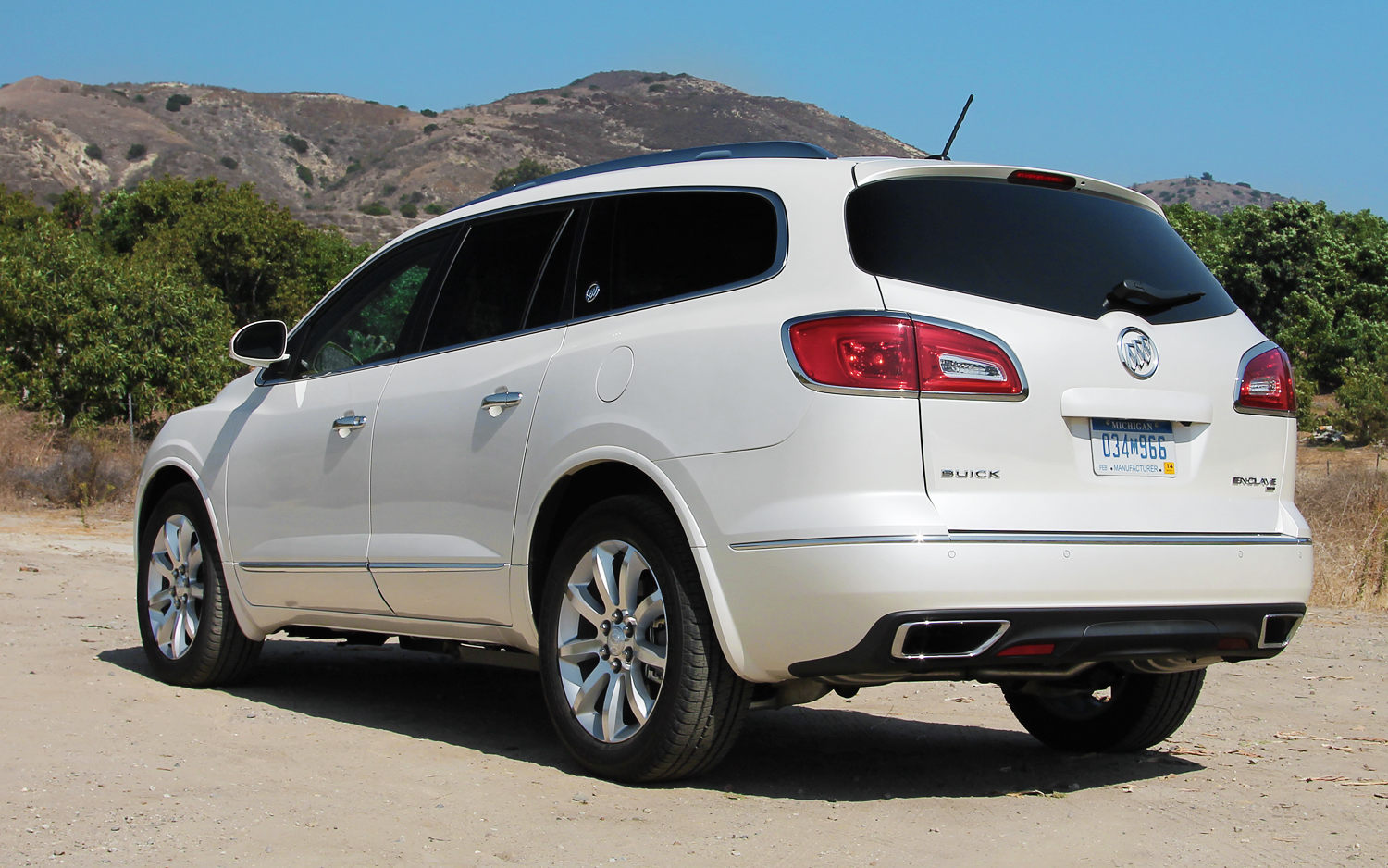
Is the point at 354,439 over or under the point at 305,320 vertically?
under

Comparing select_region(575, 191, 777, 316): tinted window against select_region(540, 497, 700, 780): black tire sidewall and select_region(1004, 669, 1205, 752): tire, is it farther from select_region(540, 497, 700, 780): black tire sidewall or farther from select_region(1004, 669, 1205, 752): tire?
select_region(1004, 669, 1205, 752): tire

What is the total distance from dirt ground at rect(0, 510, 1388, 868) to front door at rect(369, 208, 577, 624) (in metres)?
0.61

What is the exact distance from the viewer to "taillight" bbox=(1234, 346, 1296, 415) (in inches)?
169

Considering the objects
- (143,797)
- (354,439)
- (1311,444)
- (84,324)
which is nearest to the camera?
(143,797)

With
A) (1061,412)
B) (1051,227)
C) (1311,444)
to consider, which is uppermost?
(1051,227)

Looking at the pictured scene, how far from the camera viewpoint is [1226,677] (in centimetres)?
729

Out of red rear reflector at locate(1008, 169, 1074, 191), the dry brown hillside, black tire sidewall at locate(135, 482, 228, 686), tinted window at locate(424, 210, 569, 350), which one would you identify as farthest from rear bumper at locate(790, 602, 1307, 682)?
the dry brown hillside

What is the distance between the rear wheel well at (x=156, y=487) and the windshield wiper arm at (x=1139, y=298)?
438 centimetres

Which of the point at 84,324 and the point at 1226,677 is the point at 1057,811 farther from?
the point at 84,324

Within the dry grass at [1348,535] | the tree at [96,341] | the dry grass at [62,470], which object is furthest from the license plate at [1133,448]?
the tree at [96,341]

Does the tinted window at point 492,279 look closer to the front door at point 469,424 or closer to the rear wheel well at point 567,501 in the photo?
the front door at point 469,424

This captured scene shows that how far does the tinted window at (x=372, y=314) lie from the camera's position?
5.61 meters

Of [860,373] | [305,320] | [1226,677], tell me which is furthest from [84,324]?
[860,373]

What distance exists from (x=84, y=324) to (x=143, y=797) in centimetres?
2330
